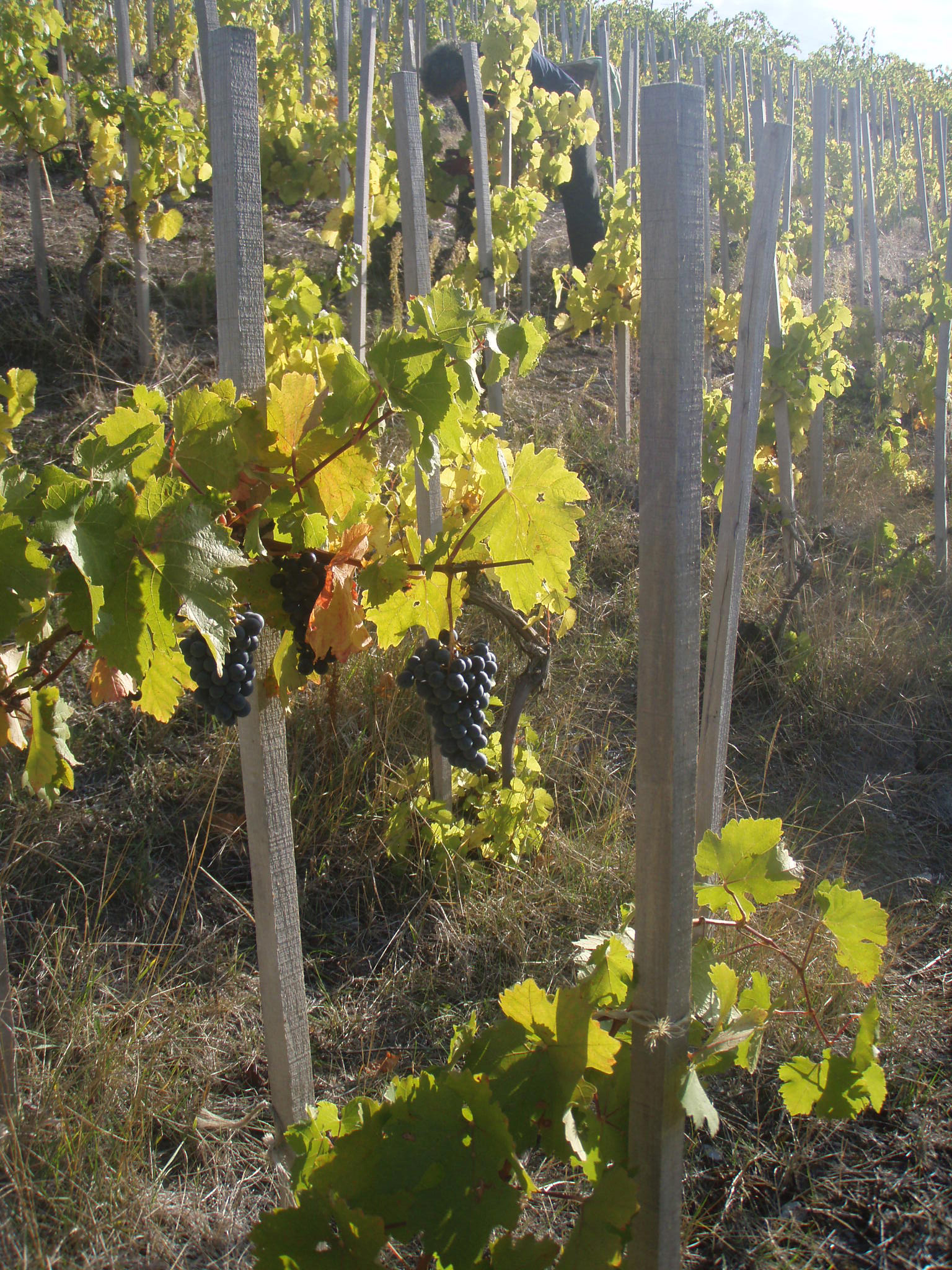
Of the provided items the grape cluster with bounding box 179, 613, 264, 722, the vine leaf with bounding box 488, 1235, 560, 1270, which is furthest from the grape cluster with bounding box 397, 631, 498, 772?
the vine leaf with bounding box 488, 1235, 560, 1270

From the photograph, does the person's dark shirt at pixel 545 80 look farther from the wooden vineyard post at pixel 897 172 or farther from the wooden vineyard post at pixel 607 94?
the wooden vineyard post at pixel 897 172

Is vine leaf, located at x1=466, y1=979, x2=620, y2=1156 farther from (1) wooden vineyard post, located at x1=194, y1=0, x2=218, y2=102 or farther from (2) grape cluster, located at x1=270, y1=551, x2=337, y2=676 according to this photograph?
(1) wooden vineyard post, located at x1=194, y1=0, x2=218, y2=102

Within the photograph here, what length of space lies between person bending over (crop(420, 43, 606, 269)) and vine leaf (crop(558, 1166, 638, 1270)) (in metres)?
7.99

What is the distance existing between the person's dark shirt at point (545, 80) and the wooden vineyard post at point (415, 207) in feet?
21.3

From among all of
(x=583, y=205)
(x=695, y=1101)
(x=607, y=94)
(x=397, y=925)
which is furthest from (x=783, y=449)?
(x=607, y=94)

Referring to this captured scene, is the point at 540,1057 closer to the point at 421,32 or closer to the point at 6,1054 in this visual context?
the point at 6,1054

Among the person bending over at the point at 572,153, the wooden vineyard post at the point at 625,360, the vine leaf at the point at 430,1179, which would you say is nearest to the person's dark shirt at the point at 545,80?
the person bending over at the point at 572,153

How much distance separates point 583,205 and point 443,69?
1777 mm

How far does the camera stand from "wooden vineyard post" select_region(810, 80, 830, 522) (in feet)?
13.3

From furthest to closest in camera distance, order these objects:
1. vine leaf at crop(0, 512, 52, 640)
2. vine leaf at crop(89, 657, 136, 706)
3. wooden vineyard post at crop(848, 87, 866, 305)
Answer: wooden vineyard post at crop(848, 87, 866, 305) → vine leaf at crop(89, 657, 136, 706) → vine leaf at crop(0, 512, 52, 640)

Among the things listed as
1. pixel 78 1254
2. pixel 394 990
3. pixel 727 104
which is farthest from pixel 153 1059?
pixel 727 104

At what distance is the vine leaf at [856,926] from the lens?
1.34 meters

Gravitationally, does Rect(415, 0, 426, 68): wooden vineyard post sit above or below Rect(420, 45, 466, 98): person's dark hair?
above

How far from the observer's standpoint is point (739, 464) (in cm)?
163
